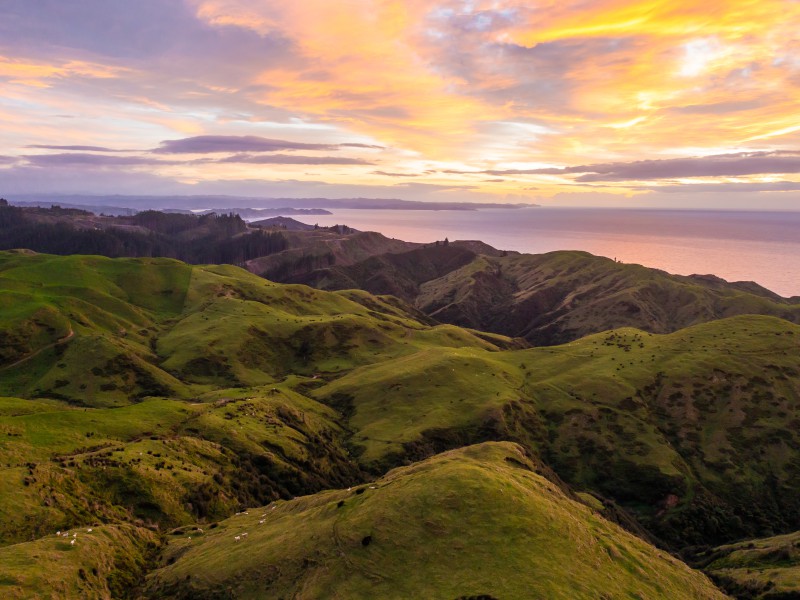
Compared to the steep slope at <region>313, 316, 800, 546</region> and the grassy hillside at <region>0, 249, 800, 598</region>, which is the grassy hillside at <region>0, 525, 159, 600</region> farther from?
the steep slope at <region>313, 316, 800, 546</region>

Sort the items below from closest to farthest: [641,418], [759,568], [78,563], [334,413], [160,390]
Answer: [78,563]
[759,568]
[334,413]
[160,390]
[641,418]

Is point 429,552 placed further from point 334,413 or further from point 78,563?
point 334,413

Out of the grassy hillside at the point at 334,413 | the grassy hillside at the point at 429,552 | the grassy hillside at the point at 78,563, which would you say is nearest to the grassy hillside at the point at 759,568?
the grassy hillside at the point at 429,552

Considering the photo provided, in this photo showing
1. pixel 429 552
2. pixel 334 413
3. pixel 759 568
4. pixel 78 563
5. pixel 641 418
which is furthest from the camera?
pixel 641 418

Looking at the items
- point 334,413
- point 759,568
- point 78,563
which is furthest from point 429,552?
point 334,413

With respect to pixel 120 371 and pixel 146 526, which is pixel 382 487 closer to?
pixel 146 526

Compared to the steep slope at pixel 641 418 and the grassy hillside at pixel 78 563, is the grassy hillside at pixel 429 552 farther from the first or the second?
the steep slope at pixel 641 418

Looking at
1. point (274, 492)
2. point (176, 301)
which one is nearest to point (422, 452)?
point (274, 492)

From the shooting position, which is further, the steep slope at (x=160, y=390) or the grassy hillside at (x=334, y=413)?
the grassy hillside at (x=334, y=413)
